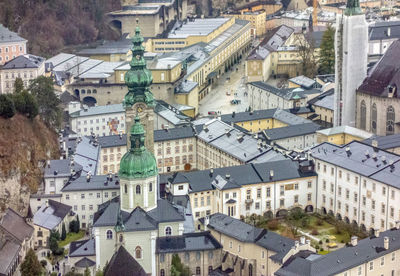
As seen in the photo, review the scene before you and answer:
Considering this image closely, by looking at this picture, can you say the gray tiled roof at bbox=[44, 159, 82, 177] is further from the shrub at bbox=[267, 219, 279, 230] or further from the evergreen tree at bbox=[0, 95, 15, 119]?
the shrub at bbox=[267, 219, 279, 230]

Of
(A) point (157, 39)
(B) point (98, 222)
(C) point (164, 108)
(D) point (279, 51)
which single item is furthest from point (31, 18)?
(B) point (98, 222)

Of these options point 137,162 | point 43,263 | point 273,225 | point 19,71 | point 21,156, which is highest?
point 19,71

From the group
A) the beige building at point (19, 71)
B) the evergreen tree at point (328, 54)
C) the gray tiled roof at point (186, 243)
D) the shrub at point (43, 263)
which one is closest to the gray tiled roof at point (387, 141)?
the gray tiled roof at point (186, 243)

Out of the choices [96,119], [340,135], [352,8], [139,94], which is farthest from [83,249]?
[352,8]

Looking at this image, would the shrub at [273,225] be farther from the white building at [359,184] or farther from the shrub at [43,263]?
the shrub at [43,263]

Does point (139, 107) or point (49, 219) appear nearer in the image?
point (49, 219)

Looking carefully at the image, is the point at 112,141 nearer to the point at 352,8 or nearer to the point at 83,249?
the point at 83,249

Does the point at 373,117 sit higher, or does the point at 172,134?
the point at 373,117
